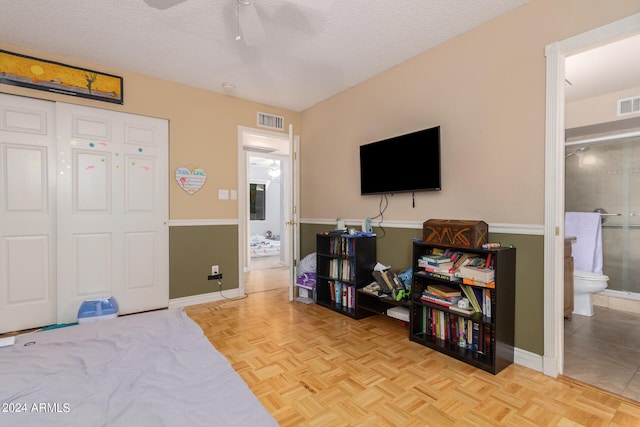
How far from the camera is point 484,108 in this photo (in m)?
2.44

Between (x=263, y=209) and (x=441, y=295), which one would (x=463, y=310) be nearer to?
(x=441, y=295)

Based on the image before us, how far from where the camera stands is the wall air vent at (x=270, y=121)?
4.16 meters

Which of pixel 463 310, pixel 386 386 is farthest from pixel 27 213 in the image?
pixel 463 310

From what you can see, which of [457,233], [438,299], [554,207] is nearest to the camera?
[554,207]

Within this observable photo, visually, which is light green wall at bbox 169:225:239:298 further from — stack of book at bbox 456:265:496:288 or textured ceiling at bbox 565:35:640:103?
textured ceiling at bbox 565:35:640:103

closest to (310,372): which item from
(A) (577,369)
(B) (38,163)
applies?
(A) (577,369)

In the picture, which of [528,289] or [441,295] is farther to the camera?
[441,295]

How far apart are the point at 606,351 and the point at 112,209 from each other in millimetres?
4539

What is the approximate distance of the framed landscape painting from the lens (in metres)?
2.73

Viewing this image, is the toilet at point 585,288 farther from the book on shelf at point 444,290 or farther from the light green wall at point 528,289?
the book on shelf at point 444,290

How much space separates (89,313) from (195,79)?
260 centimetres

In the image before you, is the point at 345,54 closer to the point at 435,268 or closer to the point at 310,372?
the point at 435,268

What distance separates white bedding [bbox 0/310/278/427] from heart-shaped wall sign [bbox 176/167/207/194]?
2.26m

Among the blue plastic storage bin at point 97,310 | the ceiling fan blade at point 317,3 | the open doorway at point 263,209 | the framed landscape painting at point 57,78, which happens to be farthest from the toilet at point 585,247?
the framed landscape painting at point 57,78
